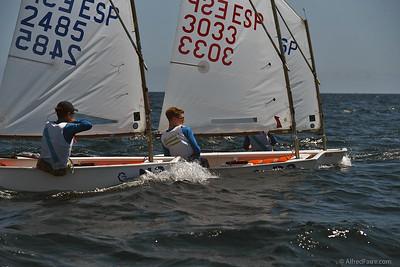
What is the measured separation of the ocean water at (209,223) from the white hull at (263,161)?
0.90ft

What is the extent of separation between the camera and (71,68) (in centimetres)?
1174

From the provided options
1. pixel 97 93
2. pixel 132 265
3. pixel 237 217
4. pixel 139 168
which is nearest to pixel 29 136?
pixel 97 93

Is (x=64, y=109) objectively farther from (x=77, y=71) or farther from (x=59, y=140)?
(x=77, y=71)

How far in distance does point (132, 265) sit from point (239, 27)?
27.8 feet

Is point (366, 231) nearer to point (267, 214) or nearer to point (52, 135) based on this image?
point (267, 214)

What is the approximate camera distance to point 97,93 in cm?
1184

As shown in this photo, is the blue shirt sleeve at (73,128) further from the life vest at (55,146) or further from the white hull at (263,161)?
the white hull at (263,161)

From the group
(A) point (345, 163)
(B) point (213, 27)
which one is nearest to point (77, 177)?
(B) point (213, 27)

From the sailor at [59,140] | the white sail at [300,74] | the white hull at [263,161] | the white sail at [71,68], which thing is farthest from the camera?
the white sail at [300,74]

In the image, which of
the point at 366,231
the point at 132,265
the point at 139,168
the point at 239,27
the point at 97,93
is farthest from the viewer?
the point at 239,27

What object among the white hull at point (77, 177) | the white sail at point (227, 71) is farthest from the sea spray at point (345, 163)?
the white hull at point (77, 177)

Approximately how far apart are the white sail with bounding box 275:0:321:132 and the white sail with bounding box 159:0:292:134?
166 cm

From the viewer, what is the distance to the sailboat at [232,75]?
1368cm

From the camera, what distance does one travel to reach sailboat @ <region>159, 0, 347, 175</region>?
44.9ft
